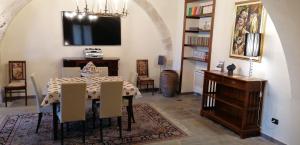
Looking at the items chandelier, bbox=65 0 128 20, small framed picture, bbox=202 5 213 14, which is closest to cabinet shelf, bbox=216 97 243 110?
small framed picture, bbox=202 5 213 14

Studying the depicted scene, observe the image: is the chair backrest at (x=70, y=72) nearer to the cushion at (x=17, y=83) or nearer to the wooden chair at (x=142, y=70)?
the cushion at (x=17, y=83)

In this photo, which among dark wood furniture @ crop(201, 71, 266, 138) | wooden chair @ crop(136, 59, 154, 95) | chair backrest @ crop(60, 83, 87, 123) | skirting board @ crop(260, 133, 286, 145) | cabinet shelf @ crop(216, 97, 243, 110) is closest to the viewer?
chair backrest @ crop(60, 83, 87, 123)

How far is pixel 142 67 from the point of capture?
A: 6551 millimetres

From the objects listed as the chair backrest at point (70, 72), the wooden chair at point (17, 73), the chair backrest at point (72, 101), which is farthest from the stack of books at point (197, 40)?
the wooden chair at point (17, 73)

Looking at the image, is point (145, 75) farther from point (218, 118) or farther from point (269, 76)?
point (269, 76)

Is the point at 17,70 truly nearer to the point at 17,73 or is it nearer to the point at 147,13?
the point at 17,73

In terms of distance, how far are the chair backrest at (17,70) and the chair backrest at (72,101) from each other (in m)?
2.89

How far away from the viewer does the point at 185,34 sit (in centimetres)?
619

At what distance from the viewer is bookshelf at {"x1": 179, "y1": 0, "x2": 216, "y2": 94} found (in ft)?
18.7

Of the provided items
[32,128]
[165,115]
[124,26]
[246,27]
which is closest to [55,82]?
[32,128]

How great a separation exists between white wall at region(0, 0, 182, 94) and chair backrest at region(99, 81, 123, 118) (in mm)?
2228

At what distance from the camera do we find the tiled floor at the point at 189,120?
368 centimetres

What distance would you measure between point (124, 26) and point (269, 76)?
3.81 meters

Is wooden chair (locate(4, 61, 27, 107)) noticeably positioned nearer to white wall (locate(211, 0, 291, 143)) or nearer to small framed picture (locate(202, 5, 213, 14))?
small framed picture (locate(202, 5, 213, 14))
